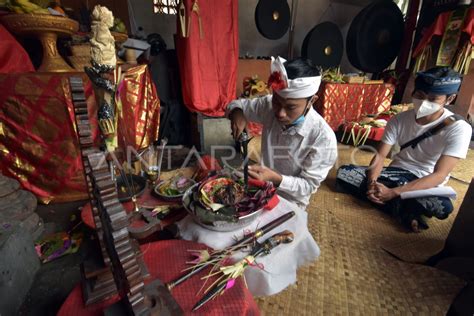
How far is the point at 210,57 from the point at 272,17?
71.5 inches

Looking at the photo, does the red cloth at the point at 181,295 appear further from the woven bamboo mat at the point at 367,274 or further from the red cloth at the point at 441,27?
the red cloth at the point at 441,27

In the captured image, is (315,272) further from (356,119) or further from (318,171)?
(356,119)

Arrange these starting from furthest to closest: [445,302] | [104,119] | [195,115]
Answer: [195,115], [445,302], [104,119]

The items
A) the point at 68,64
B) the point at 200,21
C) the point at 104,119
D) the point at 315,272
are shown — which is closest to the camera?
the point at 104,119

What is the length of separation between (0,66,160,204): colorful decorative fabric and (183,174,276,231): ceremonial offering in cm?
104

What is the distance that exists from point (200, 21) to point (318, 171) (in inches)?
93.6

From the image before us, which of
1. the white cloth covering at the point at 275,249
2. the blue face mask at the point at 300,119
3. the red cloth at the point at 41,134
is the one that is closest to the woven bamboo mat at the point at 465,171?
the blue face mask at the point at 300,119

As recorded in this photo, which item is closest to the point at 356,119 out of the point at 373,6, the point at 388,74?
the point at 388,74

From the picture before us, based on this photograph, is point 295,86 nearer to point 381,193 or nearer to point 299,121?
point 299,121

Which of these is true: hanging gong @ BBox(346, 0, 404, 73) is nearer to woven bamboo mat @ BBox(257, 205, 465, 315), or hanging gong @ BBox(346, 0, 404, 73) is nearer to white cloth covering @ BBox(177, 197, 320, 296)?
woven bamboo mat @ BBox(257, 205, 465, 315)

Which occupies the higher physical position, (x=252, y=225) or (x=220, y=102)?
(x=220, y=102)

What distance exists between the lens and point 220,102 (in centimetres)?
326

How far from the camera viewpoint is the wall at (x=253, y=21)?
3.82m

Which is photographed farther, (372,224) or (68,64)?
(68,64)
